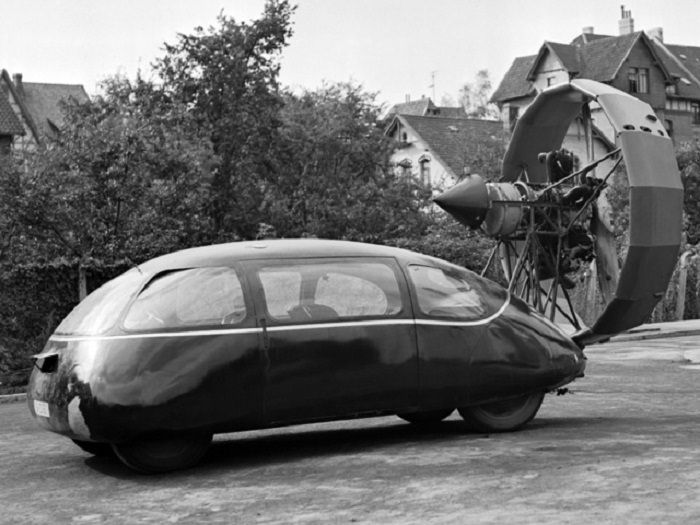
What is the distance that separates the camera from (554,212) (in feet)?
48.3

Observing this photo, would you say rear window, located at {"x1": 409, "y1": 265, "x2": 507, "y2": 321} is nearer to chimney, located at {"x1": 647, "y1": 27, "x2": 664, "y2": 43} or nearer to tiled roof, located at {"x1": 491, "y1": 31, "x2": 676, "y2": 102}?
tiled roof, located at {"x1": 491, "y1": 31, "x2": 676, "y2": 102}

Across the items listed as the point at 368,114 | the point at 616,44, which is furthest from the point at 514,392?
the point at 616,44

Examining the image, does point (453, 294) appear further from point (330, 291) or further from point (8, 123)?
point (8, 123)

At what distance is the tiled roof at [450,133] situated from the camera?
73.2 meters

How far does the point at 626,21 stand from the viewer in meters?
96.5

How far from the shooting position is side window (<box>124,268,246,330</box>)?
981 cm

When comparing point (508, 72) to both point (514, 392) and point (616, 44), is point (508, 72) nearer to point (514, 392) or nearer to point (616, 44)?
point (616, 44)

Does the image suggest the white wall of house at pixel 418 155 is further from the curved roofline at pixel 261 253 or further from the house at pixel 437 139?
the curved roofline at pixel 261 253

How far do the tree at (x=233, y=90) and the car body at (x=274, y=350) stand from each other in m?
27.5

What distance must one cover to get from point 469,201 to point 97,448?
17.4 ft

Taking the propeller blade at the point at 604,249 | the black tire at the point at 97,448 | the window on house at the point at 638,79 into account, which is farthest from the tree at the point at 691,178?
the black tire at the point at 97,448

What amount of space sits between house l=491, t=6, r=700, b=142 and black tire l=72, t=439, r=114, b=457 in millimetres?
69719

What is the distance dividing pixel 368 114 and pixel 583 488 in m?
46.3

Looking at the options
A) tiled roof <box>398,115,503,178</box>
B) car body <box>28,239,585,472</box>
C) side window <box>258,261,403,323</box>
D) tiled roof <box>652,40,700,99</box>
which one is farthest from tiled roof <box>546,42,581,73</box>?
side window <box>258,261,403,323</box>
